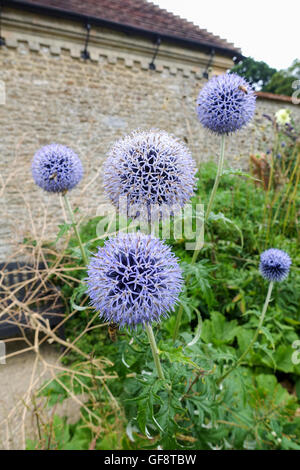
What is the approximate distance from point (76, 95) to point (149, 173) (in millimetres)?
6151

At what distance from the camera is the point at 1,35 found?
5395 millimetres

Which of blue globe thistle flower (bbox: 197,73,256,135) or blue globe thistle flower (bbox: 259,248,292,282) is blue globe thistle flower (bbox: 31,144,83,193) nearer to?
blue globe thistle flower (bbox: 197,73,256,135)

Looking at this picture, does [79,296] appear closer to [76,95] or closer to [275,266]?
[275,266]

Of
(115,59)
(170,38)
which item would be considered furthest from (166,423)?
(170,38)

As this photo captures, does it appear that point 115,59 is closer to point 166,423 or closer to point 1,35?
point 1,35

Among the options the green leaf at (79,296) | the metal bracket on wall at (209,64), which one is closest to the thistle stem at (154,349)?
the green leaf at (79,296)

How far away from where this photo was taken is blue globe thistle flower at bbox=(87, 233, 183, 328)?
890mm

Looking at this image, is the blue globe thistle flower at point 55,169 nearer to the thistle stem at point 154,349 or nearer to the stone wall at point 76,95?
the thistle stem at point 154,349

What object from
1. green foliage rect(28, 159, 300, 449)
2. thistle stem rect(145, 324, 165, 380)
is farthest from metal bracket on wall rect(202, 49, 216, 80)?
thistle stem rect(145, 324, 165, 380)

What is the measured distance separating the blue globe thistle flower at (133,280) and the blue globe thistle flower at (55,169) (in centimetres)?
91

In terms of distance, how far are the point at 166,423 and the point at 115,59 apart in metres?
7.19

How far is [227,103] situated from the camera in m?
1.39

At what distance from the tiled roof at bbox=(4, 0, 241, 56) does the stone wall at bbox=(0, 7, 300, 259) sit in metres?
0.26

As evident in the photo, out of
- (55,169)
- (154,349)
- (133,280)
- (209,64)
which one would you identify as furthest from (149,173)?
(209,64)
